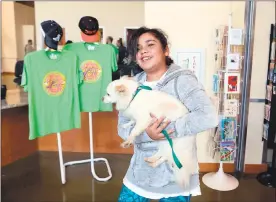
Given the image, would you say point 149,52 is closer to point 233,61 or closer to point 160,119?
point 160,119

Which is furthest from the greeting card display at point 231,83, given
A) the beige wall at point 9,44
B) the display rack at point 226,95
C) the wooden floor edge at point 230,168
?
the beige wall at point 9,44

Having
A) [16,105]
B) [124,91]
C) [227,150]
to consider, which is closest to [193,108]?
[124,91]

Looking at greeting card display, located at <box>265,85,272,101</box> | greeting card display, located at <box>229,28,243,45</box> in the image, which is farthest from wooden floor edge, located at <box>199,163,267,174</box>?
greeting card display, located at <box>229,28,243,45</box>

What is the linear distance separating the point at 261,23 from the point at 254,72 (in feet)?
1.63

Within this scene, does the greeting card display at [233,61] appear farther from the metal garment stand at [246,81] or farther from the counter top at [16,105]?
the counter top at [16,105]

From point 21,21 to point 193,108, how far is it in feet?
13.8

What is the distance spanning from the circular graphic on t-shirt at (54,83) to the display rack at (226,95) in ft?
4.84

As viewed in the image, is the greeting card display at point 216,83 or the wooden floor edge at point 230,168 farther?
the wooden floor edge at point 230,168

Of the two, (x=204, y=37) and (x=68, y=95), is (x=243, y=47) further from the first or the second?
(x=68, y=95)

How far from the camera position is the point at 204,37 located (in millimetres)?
2586

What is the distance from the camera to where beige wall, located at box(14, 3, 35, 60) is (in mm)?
4059

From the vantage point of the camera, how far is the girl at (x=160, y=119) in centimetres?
95

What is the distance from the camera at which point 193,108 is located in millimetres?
961

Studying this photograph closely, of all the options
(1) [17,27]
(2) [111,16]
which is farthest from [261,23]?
(1) [17,27]
